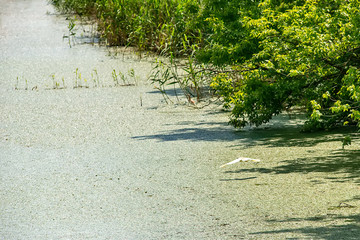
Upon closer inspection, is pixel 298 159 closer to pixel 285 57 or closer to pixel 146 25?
pixel 285 57

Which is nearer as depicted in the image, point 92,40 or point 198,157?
point 198,157

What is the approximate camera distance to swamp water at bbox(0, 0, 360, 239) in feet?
7.91

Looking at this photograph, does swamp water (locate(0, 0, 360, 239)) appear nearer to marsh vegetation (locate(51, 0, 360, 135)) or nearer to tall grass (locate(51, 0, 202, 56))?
marsh vegetation (locate(51, 0, 360, 135))

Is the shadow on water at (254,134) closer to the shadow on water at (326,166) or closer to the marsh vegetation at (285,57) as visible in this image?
the marsh vegetation at (285,57)

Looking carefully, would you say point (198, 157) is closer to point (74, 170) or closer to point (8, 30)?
point (74, 170)

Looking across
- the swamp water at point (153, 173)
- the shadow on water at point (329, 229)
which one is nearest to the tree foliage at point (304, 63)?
the swamp water at point (153, 173)

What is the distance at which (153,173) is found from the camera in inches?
126

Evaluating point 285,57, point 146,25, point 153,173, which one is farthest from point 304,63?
point 146,25

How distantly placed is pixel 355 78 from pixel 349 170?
1.92ft

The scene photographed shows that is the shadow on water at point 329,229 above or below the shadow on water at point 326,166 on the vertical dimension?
above

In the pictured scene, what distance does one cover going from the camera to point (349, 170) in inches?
120

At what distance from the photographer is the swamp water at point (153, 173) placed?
7.91 feet

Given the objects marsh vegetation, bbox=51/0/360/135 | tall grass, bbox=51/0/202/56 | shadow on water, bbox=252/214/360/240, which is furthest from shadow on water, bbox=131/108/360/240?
tall grass, bbox=51/0/202/56

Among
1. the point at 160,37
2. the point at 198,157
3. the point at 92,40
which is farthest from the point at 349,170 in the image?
the point at 92,40
